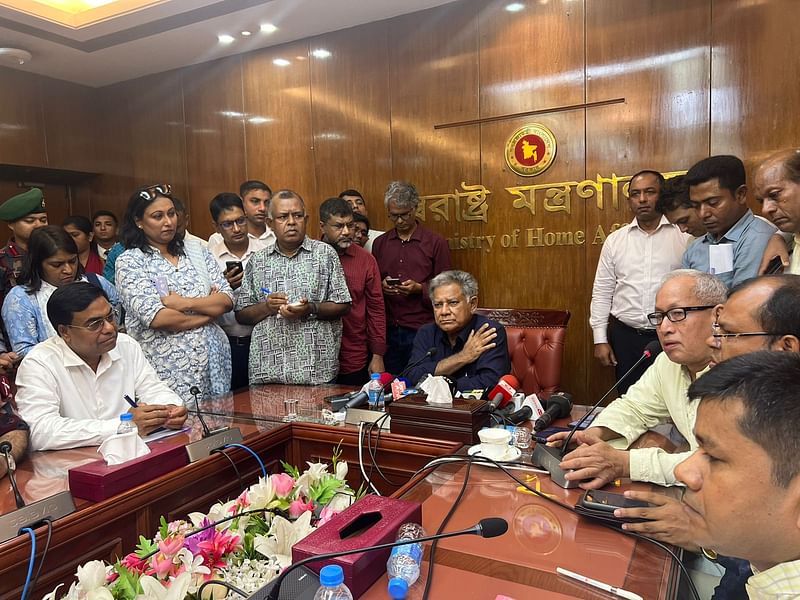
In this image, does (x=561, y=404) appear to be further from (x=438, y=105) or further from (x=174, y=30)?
(x=174, y=30)

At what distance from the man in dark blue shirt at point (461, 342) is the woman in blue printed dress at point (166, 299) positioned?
3.21ft

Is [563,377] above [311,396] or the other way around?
the other way around

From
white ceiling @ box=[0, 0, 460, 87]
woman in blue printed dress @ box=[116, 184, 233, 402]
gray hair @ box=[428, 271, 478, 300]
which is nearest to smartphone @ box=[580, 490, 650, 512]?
gray hair @ box=[428, 271, 478, 300]

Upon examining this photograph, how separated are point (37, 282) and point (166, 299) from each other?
648mm

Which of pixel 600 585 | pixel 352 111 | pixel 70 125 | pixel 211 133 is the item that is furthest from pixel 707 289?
pixel 70 125

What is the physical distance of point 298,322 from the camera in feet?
9.15

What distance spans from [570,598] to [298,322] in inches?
81.1

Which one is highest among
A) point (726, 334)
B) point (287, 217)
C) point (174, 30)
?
point (174, 30)

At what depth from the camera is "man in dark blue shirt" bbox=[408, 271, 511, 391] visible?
236cm

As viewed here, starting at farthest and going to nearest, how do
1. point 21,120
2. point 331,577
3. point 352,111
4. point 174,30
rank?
point 21,120
point 352,111
point 174,30
point 331,577

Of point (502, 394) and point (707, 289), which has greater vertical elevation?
point (707, 289)

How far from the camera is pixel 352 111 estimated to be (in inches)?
183

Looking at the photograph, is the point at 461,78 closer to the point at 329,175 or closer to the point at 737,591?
the point at 329,175

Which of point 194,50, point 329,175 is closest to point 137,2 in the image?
point 194,50
